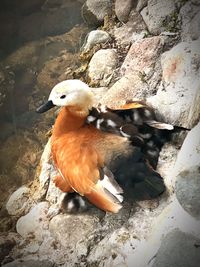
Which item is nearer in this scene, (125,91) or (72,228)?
(72,228)

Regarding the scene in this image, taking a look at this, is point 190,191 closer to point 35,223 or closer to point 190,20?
point 35,223

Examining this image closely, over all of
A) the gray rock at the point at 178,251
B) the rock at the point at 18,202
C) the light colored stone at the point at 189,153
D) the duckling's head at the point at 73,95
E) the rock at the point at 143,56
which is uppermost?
the duckling's head at the point at 73,95

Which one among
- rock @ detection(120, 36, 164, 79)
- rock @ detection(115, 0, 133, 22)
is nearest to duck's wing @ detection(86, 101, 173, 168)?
rock @ detection(120, 36, 164, 79)

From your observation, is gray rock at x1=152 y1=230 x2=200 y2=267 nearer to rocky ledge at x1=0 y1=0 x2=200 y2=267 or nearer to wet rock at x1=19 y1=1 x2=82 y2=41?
rocky ledge at x1=0 y1=0 x2=200 y2=267

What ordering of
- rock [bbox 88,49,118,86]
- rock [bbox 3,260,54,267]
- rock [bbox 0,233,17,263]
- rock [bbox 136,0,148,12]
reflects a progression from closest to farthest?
rock [bbox 3,260,54,267] < rock [bbox 0,233,17,263] < rock [bbox 88,49,118,86] < rock [bbox 136,0,148,12]

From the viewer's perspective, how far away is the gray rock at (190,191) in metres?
1.85

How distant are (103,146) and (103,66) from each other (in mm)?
733

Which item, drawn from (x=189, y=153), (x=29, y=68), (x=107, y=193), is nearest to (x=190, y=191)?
(x=189, y=153)

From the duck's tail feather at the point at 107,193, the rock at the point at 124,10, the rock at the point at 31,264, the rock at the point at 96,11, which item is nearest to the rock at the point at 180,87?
the duck's tail feather at the point at 107,193

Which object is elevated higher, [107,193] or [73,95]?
[73,95]

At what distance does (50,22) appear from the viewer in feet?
10.2

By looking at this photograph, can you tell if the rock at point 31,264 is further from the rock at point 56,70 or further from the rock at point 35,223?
the rock at point 56,70

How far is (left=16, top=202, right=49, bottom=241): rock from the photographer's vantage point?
84.5 inches

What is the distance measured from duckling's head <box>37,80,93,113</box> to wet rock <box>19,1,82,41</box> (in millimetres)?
1019
